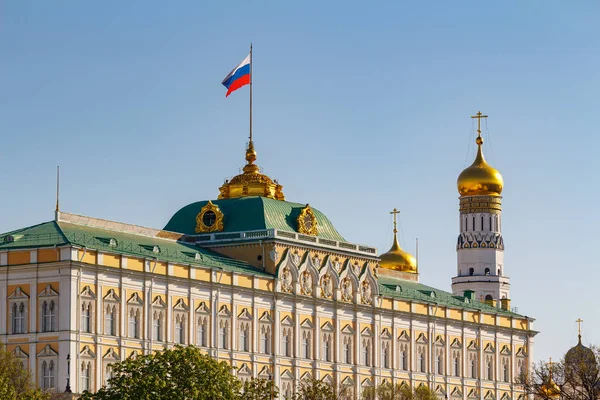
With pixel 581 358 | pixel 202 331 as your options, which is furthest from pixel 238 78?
pixel 581 358

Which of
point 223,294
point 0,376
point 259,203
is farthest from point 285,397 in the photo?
point 0,376

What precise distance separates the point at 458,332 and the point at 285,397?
139 ft

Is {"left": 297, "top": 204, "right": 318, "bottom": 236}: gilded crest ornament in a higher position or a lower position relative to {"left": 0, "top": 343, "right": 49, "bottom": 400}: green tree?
higher

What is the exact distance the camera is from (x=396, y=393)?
588 ft

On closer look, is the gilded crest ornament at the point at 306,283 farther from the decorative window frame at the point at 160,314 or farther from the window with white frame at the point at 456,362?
the window with white frame at the point at 456,362

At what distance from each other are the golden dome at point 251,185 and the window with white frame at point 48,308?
35485 mm

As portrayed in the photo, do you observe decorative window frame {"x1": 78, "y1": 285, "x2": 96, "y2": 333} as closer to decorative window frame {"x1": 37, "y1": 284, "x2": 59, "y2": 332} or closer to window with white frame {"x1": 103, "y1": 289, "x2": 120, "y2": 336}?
window with white frame {"x1": 103, "y1": 289, "x2": 120, "y2": 336}

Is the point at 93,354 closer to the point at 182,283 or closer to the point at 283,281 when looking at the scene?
the point at 182,283

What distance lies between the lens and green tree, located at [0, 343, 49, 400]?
12569 centimetres

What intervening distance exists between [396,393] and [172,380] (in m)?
50.9

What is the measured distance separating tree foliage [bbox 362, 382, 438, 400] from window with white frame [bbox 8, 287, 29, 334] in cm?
3427

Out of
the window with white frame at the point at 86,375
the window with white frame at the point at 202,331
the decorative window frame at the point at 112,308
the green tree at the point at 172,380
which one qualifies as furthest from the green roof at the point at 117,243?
the green tree at the point at 172,380

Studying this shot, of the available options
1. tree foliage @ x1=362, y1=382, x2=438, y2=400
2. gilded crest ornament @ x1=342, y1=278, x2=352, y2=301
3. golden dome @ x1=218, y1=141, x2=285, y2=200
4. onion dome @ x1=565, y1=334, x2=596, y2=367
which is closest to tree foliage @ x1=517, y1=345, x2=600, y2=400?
onion dome @ x1=565, y1=334, x2=596, y2=367

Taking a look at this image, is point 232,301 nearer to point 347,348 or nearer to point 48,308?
point 347,348
